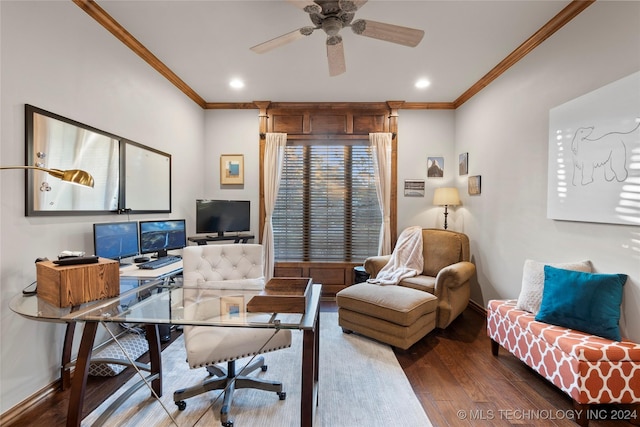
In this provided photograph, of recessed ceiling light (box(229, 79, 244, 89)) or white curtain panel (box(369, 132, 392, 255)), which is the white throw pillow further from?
recessed ceiling light (box(229, 79, 244, 89))

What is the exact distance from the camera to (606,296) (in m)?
1.79

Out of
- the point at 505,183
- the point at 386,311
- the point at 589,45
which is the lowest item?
the point at 386,311

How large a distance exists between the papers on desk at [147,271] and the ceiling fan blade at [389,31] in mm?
2239

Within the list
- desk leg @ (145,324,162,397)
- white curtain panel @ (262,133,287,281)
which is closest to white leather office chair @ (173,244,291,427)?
desk leg @ (145,324,162,397)

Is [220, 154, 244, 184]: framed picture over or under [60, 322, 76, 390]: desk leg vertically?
over

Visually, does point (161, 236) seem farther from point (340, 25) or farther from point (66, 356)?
point (340, 25)

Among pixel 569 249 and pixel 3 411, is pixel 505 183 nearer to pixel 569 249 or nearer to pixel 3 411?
pixel 569 249

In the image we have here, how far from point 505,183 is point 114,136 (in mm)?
3797

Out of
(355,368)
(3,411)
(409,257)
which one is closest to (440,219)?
(409,257)

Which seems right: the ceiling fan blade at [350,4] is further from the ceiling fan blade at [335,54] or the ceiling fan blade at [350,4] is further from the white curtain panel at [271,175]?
the white curtain panel at [271,175]

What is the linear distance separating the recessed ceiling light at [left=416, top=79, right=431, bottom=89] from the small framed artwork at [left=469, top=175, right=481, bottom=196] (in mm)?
1298

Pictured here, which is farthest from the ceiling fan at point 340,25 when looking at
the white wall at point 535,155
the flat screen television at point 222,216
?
the flat screen television at point 222,216

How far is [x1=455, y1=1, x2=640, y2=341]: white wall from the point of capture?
1.83m

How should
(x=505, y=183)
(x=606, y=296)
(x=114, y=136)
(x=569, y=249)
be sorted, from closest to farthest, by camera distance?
(x=606, y=296)
(x=569, y=249)
(x=114, y=136)
(x=505, y=183)
